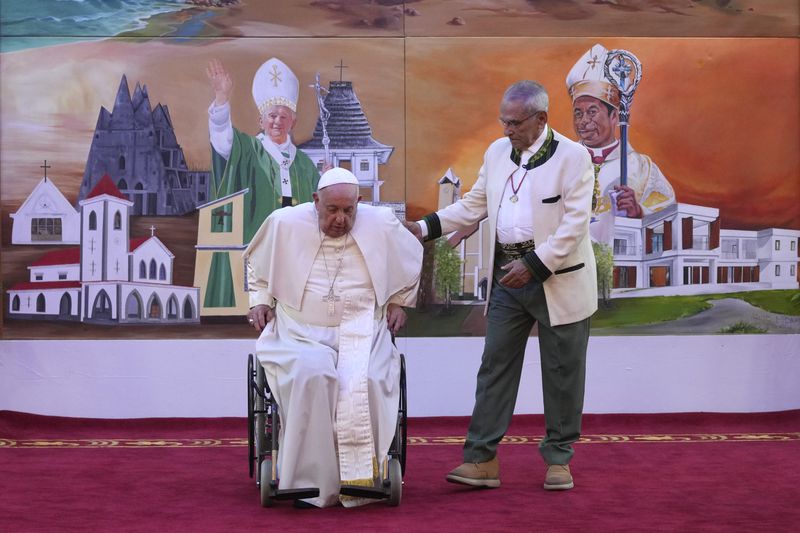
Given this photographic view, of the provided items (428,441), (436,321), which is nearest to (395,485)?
(428,441)

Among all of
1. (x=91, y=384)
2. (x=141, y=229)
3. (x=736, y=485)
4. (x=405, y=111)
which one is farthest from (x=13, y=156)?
(x=736, y=485)

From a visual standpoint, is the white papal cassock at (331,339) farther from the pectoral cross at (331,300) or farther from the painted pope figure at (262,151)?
the painted pope figure at (262,151)

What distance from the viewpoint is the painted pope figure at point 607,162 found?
704 centimetres

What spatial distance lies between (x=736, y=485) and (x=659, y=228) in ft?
8.18

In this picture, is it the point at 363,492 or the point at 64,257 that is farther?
the point at 64,257

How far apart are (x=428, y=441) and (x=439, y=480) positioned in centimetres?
121

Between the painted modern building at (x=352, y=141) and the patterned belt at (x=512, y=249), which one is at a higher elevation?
the painted modern building at (x=352, y=141)

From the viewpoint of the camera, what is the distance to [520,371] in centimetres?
493

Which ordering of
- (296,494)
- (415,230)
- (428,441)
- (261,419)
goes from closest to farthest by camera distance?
(296,494)
(261,419)
(415,230)
(428,441)

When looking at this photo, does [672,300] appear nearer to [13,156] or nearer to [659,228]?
[659,228]

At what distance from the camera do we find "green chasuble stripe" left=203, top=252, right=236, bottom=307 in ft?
22.9

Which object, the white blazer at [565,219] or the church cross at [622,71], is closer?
the white blazer at [565,219]

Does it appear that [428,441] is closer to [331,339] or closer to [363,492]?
[331,339]

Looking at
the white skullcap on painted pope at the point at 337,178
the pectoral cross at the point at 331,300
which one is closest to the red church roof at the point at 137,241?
the pectoral cross at the point at 331,300
